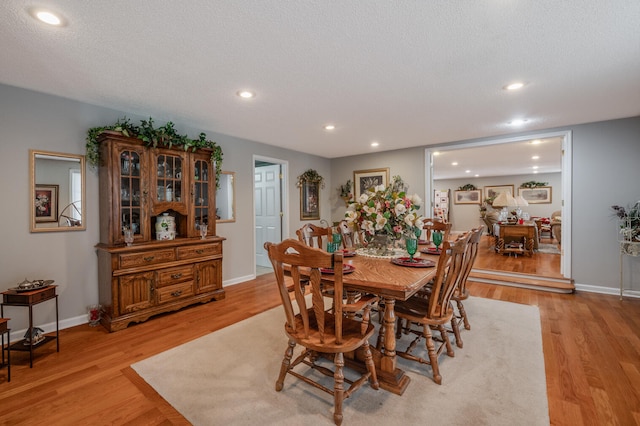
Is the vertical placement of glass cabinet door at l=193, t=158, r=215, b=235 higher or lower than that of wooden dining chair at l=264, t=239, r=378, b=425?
higher

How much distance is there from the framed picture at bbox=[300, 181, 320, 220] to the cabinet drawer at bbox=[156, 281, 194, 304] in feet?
9.00

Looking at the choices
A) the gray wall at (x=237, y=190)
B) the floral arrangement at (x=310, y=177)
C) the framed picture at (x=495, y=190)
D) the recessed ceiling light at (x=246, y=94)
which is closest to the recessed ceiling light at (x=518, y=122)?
the gray wall at (x=237, y=190)

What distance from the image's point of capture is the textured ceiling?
1614mm

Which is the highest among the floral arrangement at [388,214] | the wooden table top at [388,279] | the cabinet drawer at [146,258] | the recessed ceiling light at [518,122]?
the recessed ceiling light at [518,122]

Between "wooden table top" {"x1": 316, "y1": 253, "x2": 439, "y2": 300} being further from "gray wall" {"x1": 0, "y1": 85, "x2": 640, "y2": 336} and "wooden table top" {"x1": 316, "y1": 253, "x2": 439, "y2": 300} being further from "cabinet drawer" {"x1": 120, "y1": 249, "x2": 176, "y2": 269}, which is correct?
"gray wall" {"x1": 0, "y1": 85, "x2": 640, "y2": 336}

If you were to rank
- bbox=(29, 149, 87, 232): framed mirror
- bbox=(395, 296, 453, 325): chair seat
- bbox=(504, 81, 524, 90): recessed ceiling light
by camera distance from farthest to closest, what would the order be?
1. bbox=(29, 149, 87, 232): framed mirror
2. bbox=(504, 81, 524, 90): recessed ceiling light
3. bbox=(395, 296, 453, 325): chair seat

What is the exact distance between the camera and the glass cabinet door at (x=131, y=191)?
9.85 feet

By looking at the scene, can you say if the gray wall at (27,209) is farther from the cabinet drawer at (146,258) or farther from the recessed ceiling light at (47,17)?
the recessed ceiling light at (47,17)

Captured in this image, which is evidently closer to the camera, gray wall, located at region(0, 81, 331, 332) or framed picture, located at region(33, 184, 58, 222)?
gray wall, located at region(0, 81, 331, 332)

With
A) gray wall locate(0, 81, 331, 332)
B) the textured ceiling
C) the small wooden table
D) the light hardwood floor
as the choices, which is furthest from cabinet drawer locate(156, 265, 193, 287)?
the small wooden table

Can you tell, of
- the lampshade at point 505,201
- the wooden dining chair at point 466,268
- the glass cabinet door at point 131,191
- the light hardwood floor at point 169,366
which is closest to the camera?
the light hardwood floor at point 169,366

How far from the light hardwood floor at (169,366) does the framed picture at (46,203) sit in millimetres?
1136

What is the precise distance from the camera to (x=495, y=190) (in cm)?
1069

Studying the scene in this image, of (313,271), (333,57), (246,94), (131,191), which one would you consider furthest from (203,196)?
(313,271)
